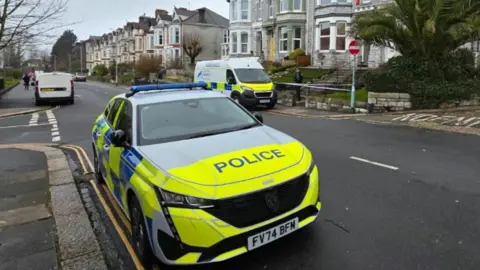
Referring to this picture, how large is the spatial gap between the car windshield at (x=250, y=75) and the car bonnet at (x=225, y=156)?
15034mm

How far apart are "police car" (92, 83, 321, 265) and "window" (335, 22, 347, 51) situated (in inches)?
1065

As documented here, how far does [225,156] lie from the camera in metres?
3.85

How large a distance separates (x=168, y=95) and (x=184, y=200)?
2.39m

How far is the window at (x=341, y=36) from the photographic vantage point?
1187 inches

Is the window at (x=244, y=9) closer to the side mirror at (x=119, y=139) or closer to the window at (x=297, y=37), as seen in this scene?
the window at (x=297, y=37)

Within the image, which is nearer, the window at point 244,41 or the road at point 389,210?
the road at point 389,210

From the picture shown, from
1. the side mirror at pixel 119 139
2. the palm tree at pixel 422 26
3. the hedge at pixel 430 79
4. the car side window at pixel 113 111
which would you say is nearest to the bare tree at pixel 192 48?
the palm tree at pixel 422 26

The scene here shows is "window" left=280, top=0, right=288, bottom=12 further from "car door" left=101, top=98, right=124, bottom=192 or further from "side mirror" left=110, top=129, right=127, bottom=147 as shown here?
"side mirror" left=110, top=129, right=127, bottom=147

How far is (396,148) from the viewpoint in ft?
29.5

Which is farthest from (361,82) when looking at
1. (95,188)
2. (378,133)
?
(95,188)

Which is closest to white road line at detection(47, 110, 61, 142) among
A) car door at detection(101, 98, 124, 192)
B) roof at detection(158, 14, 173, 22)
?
car door at detection(101, 98, 124, 192)

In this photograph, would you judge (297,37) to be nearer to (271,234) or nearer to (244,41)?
(244,41)

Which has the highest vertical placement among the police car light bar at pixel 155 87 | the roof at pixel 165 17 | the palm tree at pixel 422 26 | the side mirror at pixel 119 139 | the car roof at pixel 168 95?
the roof at pixel 165 17

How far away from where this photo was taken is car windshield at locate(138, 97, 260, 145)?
15.1 ft
